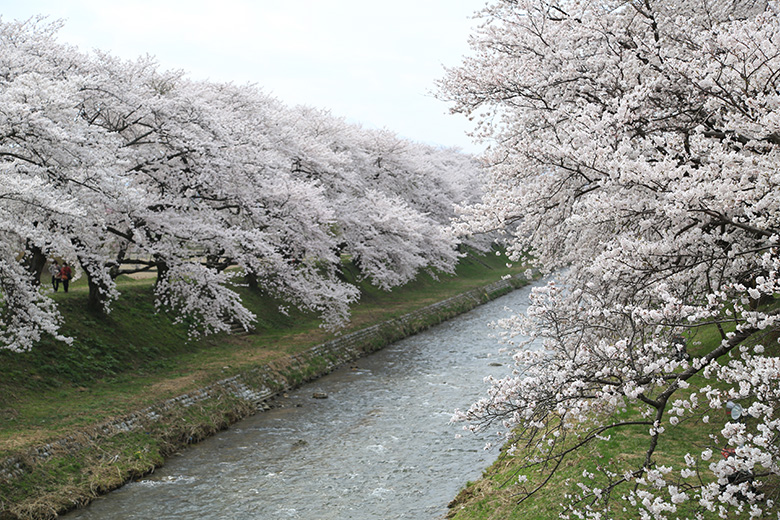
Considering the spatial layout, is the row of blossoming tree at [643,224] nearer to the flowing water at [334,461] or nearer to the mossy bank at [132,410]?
the flowing water at [334,461]

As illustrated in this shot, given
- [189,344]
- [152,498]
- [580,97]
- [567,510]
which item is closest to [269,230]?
[189,344]

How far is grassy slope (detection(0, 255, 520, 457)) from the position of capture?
14.0m

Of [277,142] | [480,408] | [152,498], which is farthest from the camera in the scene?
[277,142]

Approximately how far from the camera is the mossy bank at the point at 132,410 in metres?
11.6

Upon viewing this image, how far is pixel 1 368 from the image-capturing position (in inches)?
601

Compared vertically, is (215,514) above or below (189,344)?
below

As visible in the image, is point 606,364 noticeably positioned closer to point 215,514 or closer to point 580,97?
point 580,97

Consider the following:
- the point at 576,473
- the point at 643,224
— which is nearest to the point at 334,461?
the point at 576,473

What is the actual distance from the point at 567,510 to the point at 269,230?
54.4 feet

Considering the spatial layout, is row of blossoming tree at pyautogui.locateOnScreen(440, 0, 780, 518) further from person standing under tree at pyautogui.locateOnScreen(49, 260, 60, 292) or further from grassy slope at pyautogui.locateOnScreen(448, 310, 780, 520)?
person standing under tree at pyautogui.locateOnScreen(49, 260, 60, 292)

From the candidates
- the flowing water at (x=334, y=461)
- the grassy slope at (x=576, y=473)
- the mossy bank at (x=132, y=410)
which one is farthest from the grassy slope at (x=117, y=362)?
the grassy slope at (x=576, y=473)

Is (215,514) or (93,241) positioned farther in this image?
(93,241)

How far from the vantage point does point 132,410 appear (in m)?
15.0

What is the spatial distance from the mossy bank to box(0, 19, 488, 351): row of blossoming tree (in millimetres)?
1422
